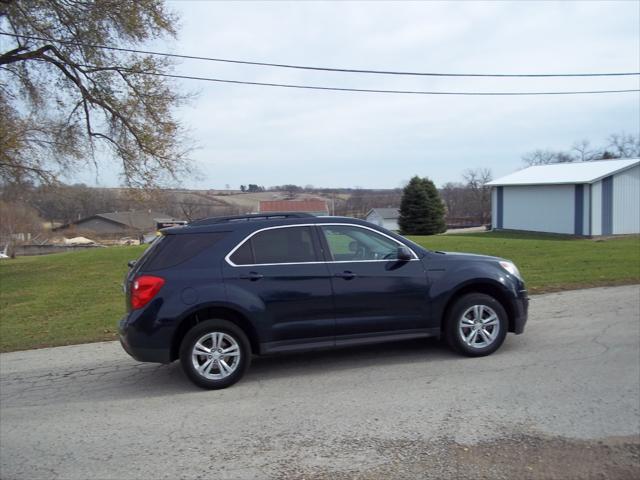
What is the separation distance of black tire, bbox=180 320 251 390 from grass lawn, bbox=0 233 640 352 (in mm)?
3651

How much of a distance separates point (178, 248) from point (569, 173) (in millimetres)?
34406

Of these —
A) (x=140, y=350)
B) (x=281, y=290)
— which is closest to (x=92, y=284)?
(x=140, y=350)

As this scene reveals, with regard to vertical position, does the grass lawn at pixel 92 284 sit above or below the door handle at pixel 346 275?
below

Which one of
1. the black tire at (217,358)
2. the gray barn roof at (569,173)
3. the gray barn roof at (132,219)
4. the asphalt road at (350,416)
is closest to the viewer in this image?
the asphalt road at (350,416)

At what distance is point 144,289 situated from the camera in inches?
224

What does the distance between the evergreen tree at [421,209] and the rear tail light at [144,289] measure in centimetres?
3361

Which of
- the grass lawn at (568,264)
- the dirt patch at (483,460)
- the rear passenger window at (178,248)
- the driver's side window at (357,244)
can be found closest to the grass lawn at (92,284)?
the grass lawn at (568,264)

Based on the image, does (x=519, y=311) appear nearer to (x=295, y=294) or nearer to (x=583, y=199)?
(x=295, y=294)

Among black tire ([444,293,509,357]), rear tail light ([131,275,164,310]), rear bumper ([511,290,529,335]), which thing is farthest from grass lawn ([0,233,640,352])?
black tire ([444,293,509,357])

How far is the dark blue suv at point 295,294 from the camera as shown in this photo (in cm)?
569

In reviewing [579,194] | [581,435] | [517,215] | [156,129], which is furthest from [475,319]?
[517,215]

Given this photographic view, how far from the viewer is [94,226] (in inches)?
2288

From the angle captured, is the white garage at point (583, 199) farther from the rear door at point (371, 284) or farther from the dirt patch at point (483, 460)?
the dirt patch at point (483, 460)

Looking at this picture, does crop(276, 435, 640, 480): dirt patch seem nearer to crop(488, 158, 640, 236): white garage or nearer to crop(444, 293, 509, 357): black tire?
crop(444, 293, 509, 357): black tire
